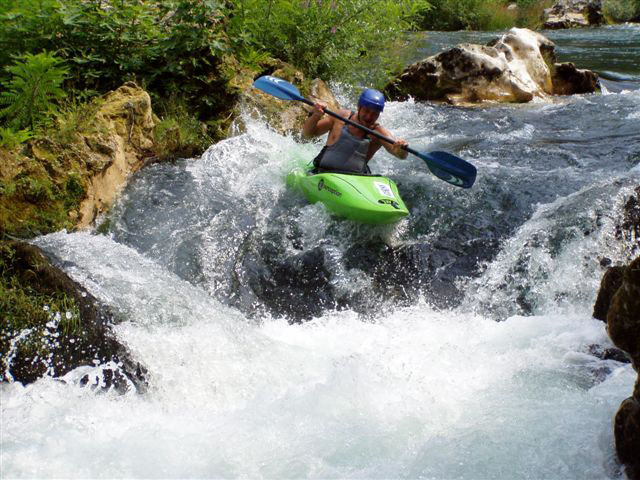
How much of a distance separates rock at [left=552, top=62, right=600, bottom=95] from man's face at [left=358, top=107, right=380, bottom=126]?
5196 millimetres

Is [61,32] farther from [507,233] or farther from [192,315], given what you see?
[507,233]

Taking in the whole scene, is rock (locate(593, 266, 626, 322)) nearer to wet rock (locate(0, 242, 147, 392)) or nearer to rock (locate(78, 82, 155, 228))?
wet rock (locate(0, 242, 147, 392))

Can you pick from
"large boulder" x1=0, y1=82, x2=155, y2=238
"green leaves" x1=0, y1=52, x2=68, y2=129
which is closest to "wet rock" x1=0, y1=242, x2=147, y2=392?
"large boulder" x1=0, y1=82, x2=155, y2=238

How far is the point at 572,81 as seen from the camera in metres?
9.70

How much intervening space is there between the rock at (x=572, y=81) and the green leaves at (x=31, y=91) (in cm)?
735

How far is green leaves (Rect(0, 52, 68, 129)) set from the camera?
15.3ft

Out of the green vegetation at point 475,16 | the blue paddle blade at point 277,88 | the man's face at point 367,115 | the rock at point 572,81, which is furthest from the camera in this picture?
the green vegetation at point 475,16

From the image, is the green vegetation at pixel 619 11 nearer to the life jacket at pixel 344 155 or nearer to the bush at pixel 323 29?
the bush at pixel 323 29

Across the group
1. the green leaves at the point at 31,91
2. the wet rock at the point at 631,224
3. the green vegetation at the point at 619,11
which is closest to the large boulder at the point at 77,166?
the green leaves at the point at 31,91

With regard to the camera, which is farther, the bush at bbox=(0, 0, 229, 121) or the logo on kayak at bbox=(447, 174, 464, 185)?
the bush at bbox=(0, 0, 229, 121)

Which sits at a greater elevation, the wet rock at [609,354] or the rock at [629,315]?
the rock at [629,315]

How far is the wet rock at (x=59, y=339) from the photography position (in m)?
3.31

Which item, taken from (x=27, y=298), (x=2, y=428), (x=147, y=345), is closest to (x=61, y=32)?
(x=27, y=298)

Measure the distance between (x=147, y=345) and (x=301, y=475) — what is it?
1187 millimetres
